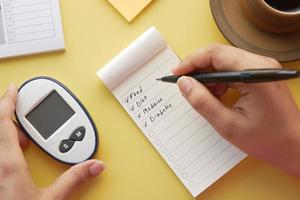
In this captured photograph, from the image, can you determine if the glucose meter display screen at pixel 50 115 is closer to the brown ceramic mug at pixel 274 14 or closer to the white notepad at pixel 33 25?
the white notepad at pixel 33 25

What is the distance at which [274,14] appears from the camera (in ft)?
1.99

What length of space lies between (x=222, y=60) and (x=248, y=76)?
0.29ft

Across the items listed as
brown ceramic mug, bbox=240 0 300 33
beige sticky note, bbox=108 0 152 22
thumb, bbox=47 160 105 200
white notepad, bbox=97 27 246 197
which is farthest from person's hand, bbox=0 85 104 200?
brown ceramic mug, bbox=240 0 300 33

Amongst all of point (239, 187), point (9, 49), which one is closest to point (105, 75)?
point (9, 49)

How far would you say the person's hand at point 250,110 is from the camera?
2.05 ft

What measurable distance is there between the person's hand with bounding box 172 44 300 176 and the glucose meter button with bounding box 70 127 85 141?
173mm

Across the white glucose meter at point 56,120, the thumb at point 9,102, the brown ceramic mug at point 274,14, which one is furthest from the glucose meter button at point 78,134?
the brown ceramic mug at point 274,14

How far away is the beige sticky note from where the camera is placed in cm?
70

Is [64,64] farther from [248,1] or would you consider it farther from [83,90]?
[248,1]

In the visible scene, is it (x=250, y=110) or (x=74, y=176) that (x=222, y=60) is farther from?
(x=74, y=176)

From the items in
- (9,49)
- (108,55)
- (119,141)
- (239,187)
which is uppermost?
(9,49)

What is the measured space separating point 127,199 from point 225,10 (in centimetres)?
33

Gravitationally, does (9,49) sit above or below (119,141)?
above

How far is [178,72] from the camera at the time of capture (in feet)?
2.21
